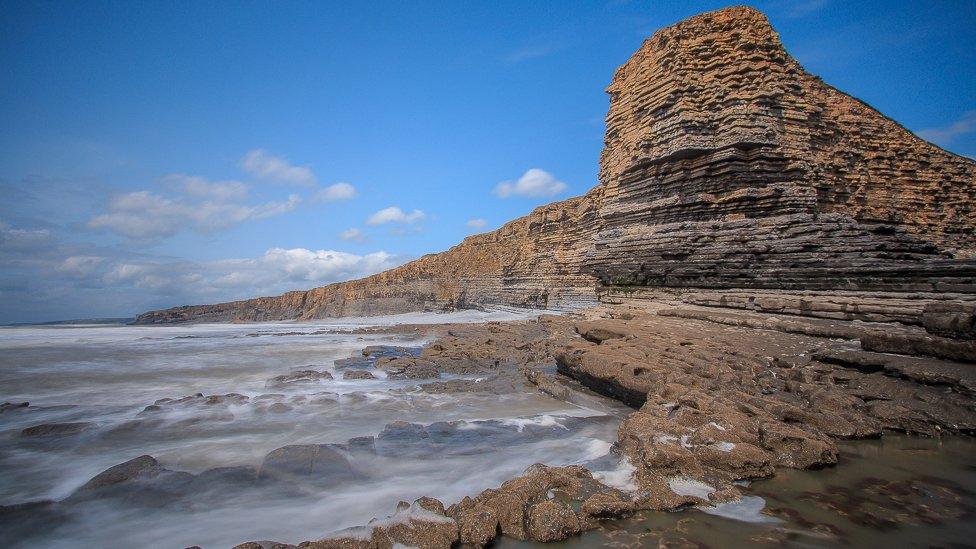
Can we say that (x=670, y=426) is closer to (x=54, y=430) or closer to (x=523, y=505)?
(x=523, y=505)

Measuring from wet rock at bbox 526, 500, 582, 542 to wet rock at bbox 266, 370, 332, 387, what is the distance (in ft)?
23.7

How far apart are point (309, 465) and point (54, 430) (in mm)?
4112

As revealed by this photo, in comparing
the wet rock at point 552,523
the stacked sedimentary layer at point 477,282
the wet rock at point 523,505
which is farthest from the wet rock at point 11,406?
the stacked sedimentary layer at point 477,282

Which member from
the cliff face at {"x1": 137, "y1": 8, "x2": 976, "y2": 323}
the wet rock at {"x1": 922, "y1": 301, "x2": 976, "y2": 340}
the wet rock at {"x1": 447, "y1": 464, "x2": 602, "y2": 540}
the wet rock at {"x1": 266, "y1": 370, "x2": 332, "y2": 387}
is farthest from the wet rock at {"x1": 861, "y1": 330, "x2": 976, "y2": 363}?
the wet rock at {"x1": 266, "y1": 370, "x2": 332, "y2": 387}

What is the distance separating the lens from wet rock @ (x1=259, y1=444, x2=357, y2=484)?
3992 mm

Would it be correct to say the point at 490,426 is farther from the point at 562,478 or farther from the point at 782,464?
the point at 782,464

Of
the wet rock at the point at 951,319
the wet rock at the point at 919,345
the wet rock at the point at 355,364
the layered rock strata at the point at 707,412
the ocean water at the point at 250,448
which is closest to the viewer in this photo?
the layered rock strata at the point at 707,412

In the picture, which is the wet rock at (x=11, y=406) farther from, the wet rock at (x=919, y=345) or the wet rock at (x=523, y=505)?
the wet rock at (x=919, y=345)

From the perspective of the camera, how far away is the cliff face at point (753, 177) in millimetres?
9875

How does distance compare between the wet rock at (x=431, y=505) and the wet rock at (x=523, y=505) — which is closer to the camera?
the wet rock at (x=523, y=505)

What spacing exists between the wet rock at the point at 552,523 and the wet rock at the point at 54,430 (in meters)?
6.26

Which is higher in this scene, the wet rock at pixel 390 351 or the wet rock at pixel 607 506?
the wet rock at pixel 607 506

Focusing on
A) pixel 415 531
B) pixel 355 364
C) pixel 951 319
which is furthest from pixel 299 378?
pixel 951 319

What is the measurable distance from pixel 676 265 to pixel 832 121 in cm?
744
